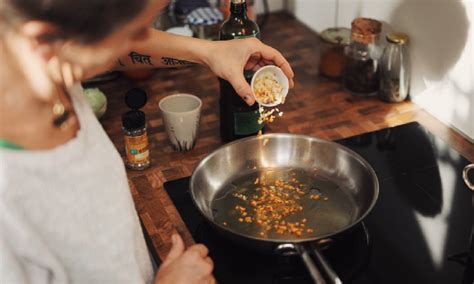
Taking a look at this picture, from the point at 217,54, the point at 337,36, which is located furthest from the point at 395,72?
the point at 217,54

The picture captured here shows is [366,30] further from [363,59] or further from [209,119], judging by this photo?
[209,119]

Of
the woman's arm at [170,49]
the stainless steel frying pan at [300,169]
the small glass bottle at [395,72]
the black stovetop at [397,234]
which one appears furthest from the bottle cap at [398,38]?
the woman's arm at [170,49]

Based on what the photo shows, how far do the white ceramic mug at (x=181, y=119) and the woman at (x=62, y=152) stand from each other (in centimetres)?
48

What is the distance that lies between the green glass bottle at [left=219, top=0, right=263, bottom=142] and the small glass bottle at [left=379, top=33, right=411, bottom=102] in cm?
38

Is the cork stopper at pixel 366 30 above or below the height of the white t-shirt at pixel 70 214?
below

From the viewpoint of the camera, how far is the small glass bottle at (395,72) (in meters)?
1.41

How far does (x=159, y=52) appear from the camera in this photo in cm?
117

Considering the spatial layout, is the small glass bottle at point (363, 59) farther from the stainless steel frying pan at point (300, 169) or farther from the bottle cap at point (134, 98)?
the bottle cap at point (134, 98)

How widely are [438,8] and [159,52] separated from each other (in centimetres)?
66

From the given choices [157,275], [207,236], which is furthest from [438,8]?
[157,275]

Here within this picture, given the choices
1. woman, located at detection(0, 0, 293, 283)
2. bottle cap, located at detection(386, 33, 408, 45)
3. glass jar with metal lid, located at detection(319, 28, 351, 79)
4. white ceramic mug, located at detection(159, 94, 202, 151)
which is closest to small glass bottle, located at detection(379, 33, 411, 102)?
bottle cap, located at detection(386, 33, 408, 45)

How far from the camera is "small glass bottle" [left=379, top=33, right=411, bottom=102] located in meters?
1.41

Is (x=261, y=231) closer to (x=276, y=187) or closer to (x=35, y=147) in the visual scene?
(x=276, y=187)

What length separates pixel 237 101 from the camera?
1253 millimetres
